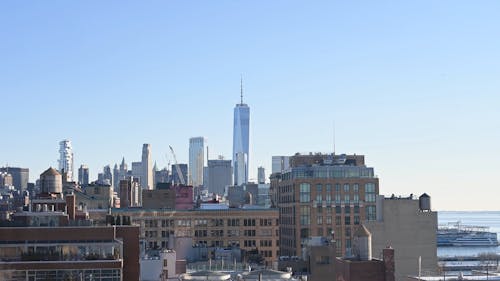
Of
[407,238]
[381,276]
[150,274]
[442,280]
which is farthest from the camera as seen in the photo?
[407,238]

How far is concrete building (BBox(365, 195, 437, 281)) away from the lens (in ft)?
414

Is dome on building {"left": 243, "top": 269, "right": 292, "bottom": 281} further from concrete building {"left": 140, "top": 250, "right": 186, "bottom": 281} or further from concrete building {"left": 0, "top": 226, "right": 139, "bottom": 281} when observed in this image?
concrete building {"left": 0, "top": 226, "right": 139, "bottom": 281}

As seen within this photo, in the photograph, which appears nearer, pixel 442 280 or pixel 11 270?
pixel 442 280

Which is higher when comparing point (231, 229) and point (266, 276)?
point (231, 229)

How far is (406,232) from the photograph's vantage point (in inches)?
5015

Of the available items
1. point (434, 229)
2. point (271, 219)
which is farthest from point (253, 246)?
point (434, 229)

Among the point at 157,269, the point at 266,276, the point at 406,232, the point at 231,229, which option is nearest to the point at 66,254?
the point at 157,269

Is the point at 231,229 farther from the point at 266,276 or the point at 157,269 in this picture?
the point at 266,276

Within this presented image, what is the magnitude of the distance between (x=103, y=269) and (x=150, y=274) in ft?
62.2

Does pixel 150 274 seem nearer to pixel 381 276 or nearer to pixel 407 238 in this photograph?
pixel 381 276

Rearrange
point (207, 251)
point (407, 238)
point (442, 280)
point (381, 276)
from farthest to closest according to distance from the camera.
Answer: point (207, 251), point (407, 238), point (381, 276), point (442, 280)

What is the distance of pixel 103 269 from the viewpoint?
8844 cm

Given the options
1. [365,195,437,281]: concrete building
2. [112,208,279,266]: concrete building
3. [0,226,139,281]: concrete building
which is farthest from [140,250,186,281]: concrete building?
[112,208,279,266]: concrete building

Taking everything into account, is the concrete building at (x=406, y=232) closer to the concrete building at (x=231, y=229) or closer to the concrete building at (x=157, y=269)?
the concrete building at (x=157, y=269)
